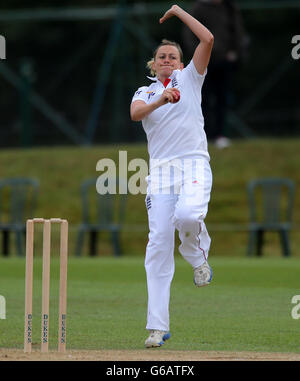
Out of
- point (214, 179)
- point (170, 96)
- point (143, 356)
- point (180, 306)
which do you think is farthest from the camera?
point (214, 179)

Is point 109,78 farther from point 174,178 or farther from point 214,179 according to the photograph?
point 174,178

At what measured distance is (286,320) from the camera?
9.79 m

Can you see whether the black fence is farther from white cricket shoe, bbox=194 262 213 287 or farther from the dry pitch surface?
the dry pitch surface

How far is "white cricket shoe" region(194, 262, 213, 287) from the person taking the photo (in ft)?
27.3

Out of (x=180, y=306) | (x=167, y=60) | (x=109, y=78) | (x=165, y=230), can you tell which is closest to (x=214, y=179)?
(x=109, y=78)

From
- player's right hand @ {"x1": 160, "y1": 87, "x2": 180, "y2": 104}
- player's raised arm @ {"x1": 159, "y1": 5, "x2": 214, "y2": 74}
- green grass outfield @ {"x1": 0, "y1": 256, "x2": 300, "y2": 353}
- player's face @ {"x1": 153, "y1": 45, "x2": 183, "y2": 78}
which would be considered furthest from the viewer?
green grass outfield @ {"x1": 0, "y1": 256, "x2": 300, "y2": 353}

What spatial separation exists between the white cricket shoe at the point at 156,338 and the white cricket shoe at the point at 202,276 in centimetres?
47

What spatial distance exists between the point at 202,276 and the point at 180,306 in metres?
2.73

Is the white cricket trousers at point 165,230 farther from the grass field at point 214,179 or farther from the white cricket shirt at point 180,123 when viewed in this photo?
the grass field at point 214,179

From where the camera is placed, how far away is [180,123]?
327 inches

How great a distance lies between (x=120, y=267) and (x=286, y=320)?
571 centimetres

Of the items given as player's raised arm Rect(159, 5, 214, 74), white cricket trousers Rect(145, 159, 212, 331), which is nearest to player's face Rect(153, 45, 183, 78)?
player's raised arm Rect(159, 5, 214, 74)

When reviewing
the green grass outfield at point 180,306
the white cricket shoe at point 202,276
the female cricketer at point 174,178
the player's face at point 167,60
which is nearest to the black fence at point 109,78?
the green grass outfield at point 180,306

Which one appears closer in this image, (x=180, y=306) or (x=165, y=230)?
(x=165, y=230)
